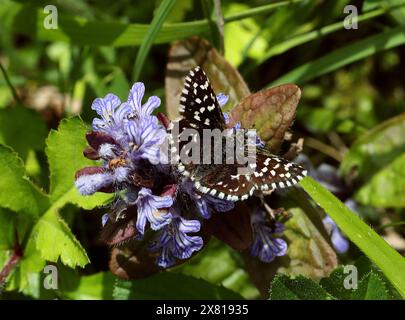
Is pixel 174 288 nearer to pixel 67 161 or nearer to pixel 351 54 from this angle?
pixel 67 161

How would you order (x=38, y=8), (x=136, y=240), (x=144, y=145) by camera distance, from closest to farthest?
1. (x=144, y=145)
2. (x=136, y=240)
3. (x=38, y=8)

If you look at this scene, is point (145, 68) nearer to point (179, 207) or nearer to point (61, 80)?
point (61, 80)

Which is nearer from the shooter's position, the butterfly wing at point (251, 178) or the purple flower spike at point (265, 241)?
the butterfly wing at point (251, 178)

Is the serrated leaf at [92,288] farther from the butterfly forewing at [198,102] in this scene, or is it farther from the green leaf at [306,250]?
the butterfly forewing at [198,102]

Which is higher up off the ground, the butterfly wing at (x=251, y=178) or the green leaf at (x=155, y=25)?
the green leaf at (x=155, y=25)

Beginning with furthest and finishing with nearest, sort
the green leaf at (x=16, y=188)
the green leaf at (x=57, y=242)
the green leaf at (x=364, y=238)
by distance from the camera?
the green leaf at (x=16, y=188) → the green leaf at (x=57, y=242) → the green leaf at (x=364, y=238)

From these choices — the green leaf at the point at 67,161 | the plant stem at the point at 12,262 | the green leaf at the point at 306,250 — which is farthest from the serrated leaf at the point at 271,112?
the plant stem at the point at 12,262
